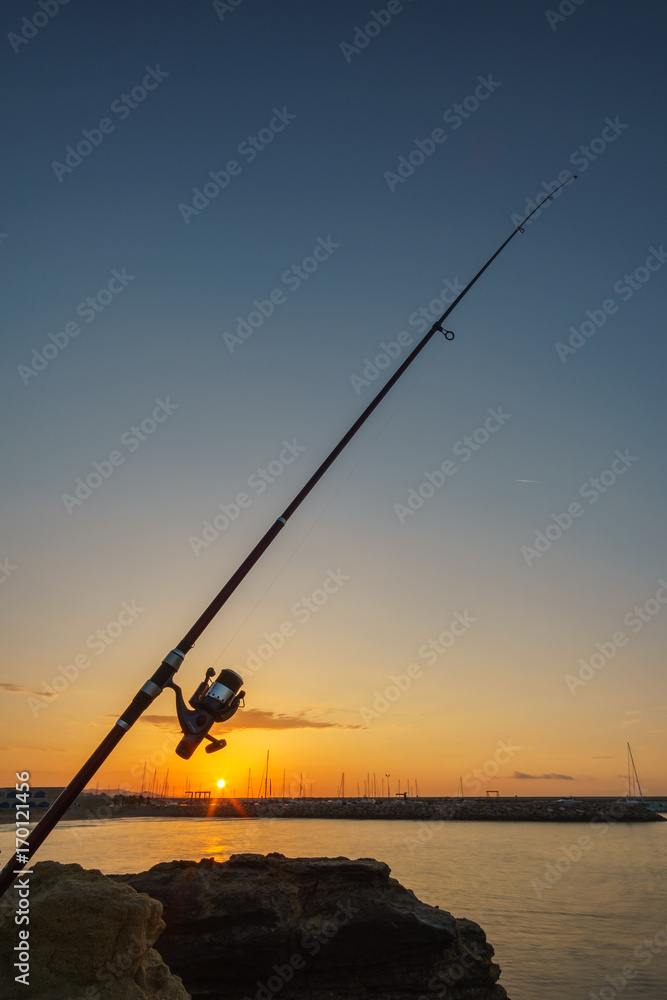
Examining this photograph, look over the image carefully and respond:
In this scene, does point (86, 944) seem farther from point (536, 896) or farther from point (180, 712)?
point (536, 896)

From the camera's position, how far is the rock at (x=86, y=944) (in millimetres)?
4789

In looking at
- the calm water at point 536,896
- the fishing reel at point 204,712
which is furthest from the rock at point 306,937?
the fishing reel at point 204,712

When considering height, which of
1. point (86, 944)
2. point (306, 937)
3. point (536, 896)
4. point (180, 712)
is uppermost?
point (180, 712)

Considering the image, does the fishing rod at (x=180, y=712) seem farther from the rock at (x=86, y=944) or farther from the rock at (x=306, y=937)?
the rock at (x=306, y=937)

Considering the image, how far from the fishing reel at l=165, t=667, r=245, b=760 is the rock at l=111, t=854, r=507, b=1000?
626cm

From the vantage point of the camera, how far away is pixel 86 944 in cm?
503

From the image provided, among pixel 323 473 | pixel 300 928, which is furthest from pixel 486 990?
pixel 323 473

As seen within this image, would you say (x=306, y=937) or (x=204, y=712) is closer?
(x=204, y=712)

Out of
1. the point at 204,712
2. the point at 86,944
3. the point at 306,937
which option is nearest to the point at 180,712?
the point at 204,712

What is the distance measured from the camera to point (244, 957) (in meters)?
9.19

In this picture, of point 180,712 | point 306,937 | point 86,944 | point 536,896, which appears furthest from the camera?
point 536,896

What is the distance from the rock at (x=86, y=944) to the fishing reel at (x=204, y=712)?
7.29 ft

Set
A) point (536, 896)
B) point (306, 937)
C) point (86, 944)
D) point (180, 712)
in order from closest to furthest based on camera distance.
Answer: point (180, 712) → point (86, 944) → point (306, 937) → point (536, 896)

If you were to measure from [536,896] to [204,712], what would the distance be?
1146 inches
